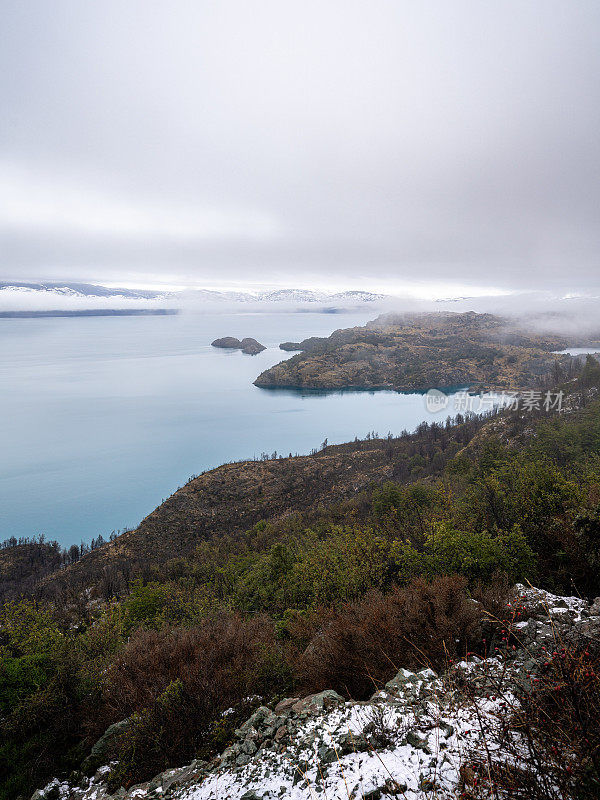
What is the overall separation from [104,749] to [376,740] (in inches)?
298

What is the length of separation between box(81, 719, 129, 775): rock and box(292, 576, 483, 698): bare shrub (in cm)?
447

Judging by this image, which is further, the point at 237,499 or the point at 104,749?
the point at 237,499

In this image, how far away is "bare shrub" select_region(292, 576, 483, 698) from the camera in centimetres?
802

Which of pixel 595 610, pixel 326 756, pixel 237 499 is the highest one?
pixel 595 610

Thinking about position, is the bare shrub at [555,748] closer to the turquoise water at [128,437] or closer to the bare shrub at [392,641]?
the bare shrub at [392,641]

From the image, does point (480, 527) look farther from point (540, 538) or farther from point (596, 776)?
point (596, 776)

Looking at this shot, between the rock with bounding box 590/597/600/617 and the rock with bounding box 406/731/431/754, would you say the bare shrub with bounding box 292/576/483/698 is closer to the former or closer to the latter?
the rock with bounding box 590/597/600/617

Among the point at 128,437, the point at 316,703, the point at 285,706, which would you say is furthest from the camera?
the point at 128,437

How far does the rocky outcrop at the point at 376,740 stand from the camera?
187 inches

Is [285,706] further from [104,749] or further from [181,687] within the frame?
[104,749]

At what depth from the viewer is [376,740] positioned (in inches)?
216

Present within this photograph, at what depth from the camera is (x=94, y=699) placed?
10688 millimetres

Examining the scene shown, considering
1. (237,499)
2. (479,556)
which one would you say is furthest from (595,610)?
(237,499)

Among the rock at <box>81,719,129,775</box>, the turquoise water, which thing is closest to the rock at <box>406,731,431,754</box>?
the rock at <box>81,719,129,775</box>
